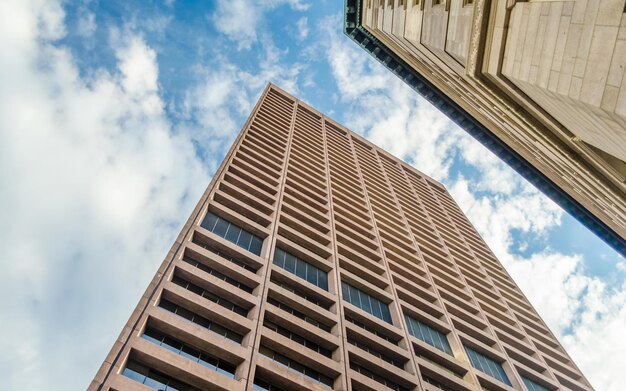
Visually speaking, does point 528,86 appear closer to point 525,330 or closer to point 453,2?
point 453,2

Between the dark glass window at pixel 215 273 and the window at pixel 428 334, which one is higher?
the window at pixel 428 334

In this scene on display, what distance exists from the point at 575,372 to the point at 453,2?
35771 mm

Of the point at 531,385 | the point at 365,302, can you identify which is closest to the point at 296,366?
the point at 365,302

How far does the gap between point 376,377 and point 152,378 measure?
12350 mm

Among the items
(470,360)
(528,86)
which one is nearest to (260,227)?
(470,360)

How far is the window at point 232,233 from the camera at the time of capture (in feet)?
89.6

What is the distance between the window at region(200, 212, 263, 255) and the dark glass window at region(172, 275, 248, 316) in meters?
5.00

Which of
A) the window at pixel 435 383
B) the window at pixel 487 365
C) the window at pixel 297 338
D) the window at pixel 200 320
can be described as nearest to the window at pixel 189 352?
the window at pixel 200 320

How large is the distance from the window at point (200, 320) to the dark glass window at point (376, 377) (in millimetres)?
7012

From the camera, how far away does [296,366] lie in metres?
21.7

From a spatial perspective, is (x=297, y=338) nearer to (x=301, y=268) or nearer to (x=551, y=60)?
(x=301, y=268)

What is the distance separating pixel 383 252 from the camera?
38.2 meters

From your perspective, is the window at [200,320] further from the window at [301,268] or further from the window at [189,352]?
the window at [301,268]

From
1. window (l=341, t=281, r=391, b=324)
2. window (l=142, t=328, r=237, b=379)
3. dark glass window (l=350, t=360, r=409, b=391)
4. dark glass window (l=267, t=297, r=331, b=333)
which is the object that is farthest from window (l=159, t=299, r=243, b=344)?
window (l=341, t=281, r=391, b=324)
